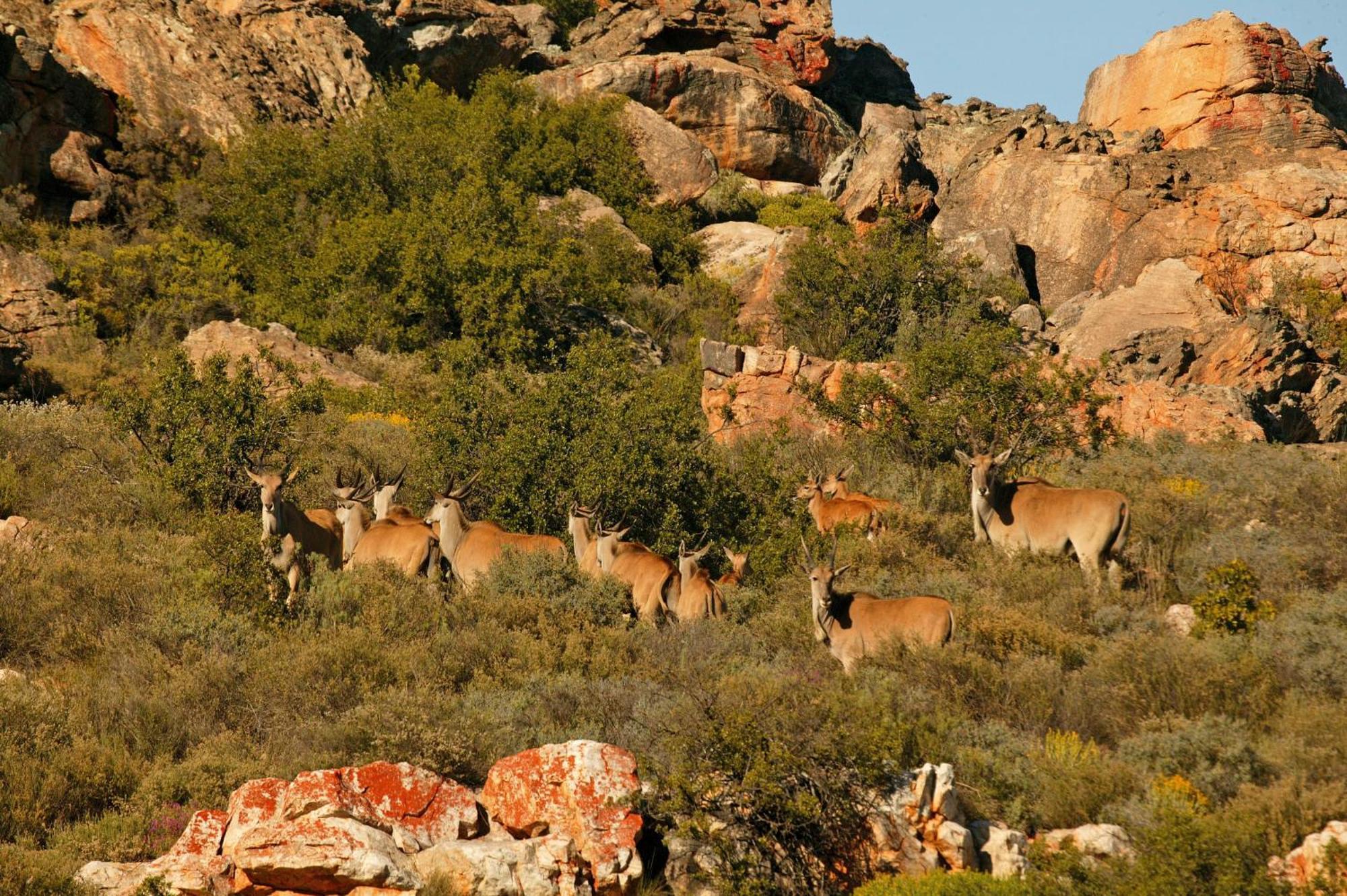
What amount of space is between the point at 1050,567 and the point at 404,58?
3895cm

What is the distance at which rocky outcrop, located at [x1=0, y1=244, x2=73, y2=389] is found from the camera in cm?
3006

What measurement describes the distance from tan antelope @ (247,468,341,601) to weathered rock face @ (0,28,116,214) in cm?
2190

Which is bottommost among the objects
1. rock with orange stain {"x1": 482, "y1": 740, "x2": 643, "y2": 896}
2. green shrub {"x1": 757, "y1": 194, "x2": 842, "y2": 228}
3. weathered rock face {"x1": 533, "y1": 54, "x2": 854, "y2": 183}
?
rock with orange stain {"x1": 482, "y1": 740, "x2": 643, "y2": 896}

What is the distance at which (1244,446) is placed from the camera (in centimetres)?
2384

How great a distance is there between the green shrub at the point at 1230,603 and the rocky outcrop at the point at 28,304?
75.1ft

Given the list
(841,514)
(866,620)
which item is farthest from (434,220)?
(866,620)

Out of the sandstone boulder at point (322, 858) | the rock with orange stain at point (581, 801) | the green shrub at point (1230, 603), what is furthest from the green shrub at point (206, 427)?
the green shrub at point (1230, 603)

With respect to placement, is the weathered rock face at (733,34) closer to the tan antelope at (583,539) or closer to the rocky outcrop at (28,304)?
the rocky outcrop at (28,304)

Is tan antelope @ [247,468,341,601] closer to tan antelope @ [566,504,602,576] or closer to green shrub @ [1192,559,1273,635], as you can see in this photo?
tan antelope @ [566,504,602,576]

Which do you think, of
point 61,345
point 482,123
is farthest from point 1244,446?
point 482,123

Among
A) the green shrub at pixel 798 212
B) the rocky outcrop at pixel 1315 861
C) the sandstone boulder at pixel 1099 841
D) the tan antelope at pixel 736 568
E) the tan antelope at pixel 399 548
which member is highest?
the green shrub at pixel 798 212

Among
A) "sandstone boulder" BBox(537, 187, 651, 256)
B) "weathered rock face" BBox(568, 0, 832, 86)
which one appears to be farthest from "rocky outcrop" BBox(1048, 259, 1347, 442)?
"weathered rock face" BBox(568, 0, 832, 86)

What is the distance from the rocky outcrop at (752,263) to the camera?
38344 millimetres

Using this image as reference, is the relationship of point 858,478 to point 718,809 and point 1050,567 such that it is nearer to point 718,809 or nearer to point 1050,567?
point 1050,567
